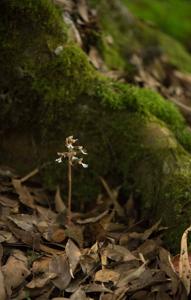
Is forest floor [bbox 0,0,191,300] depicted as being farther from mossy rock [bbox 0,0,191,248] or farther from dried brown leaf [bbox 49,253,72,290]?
mossy rock [bbox 0,0,191,248]

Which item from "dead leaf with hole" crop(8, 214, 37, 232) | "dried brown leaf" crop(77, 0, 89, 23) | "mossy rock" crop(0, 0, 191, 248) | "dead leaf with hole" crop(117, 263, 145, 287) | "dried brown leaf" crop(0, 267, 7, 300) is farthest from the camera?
"dried brown leaf" crop(77, 0, 89, 23)

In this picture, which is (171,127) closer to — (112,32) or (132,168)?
(132,168)

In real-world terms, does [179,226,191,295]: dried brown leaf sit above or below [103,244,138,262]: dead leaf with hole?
above

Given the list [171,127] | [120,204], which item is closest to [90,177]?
[120,204]

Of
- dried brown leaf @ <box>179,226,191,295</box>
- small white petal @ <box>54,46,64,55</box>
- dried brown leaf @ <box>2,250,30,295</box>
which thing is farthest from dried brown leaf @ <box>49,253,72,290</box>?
small white petal @ <box>54,46,64,55</box>

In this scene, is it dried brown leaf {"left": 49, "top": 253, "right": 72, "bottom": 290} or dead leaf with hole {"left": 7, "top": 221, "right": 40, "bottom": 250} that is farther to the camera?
dead leaf with hole {"left": 7, "top": 221, "right": 40, "bottom": 250}

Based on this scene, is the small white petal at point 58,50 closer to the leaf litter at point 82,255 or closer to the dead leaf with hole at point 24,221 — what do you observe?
the leaf litter at point 82,255

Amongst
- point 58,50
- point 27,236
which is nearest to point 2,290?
point 27,236

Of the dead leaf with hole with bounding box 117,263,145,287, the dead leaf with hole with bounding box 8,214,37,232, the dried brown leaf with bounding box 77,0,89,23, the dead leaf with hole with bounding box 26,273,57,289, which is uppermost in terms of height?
the dried brown leaf with bounding box 77,0,89,23
